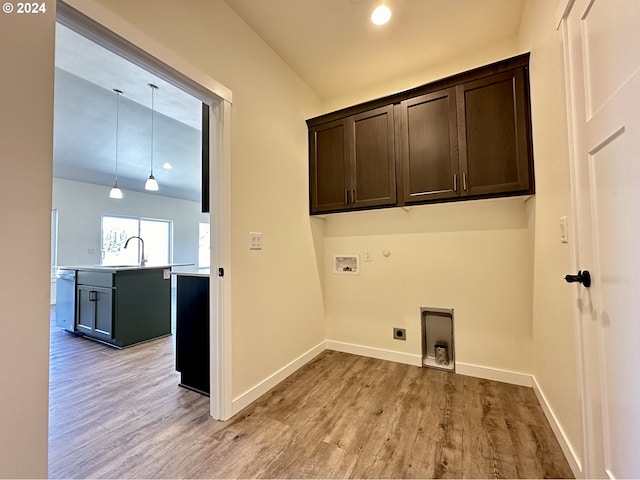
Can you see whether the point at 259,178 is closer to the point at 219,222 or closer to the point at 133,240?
the point at 219,222

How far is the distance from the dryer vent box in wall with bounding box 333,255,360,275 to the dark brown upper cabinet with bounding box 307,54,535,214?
577mm

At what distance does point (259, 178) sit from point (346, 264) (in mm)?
1341

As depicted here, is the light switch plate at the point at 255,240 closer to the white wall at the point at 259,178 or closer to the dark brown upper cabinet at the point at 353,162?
the white wall at the point at 259,178

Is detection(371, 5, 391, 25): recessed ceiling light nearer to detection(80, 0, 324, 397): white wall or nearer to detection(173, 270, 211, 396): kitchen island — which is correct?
detection(80, 0, 324, 397): white wall

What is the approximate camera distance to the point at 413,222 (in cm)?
255

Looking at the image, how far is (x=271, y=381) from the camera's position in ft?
7.06

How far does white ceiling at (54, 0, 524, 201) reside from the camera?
1.90 metres

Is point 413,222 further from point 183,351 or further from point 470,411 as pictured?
point 183,351

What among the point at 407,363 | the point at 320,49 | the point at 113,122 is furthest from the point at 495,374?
the point at 113,122

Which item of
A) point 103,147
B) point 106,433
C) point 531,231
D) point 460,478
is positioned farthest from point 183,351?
point 103,147

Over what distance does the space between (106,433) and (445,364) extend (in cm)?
257

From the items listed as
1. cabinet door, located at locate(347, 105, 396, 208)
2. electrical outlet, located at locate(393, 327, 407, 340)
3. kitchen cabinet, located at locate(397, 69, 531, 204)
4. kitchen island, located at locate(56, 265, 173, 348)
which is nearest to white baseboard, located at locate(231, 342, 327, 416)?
electrical outlet, located at locate(393, 327, 407, 340)

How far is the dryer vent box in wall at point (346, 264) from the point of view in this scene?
2.84 m

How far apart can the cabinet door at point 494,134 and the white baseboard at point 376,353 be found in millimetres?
1587
